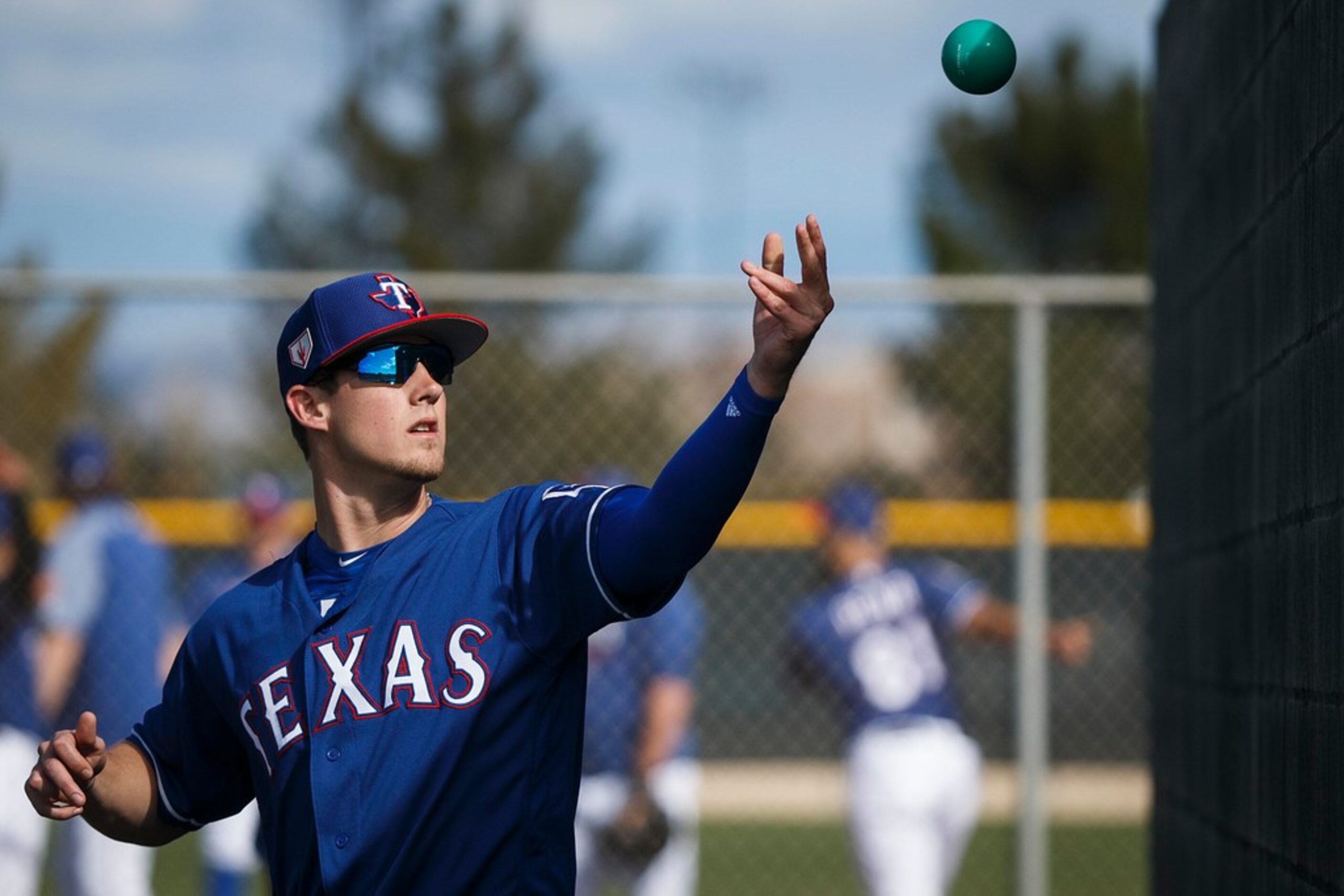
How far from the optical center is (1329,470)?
2805mm

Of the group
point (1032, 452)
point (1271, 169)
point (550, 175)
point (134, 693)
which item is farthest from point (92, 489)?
point (550, 175)

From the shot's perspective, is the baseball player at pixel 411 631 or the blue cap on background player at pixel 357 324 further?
the blue cap on background player at pixel 357 324

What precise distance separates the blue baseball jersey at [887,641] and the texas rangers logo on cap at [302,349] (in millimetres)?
4390

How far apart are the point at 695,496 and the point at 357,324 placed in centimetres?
83

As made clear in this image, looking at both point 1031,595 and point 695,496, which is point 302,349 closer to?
point 695,496

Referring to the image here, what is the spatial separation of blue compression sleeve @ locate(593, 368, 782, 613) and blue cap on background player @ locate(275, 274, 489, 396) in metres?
0.63

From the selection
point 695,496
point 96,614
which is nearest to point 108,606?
point 96,614

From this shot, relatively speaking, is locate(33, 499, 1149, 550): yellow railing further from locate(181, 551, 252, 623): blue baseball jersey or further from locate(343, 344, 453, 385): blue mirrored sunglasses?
locate(343, 344, 453, 385): blue mirrored sunglasses

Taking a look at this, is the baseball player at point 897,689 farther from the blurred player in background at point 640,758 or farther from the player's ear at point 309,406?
the player's ear at point 309,406

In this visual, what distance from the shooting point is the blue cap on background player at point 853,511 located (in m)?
7.34

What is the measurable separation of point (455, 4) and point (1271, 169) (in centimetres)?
3557

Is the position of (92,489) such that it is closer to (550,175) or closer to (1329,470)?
(1329,470)

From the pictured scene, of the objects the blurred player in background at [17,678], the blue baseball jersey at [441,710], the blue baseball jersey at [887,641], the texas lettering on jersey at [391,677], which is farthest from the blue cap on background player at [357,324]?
the blue baseball jersey at [887,641]

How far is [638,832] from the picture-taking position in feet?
22.3
